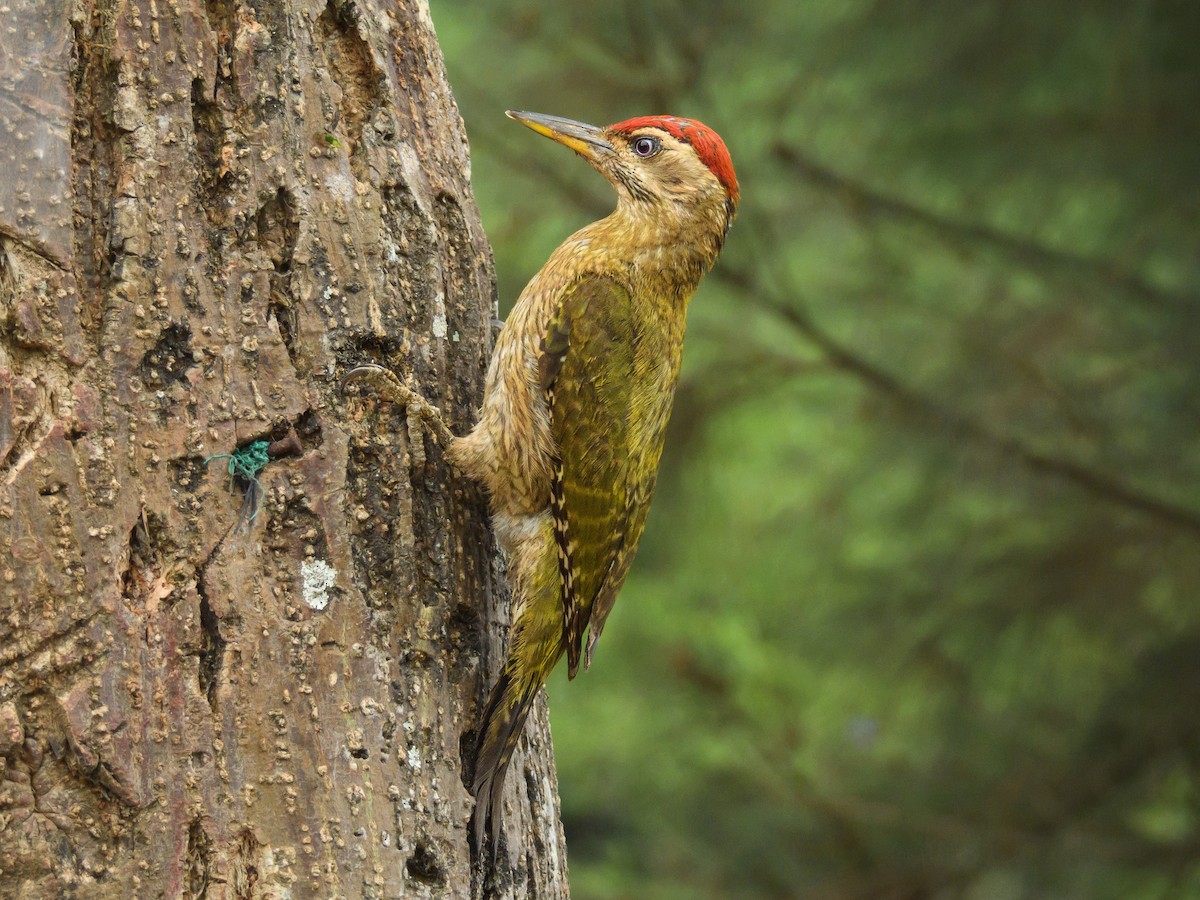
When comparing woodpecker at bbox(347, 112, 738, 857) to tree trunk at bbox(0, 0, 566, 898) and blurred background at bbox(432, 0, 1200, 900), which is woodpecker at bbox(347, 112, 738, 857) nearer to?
tree trunk at bbox(0, 0, 566, 898)

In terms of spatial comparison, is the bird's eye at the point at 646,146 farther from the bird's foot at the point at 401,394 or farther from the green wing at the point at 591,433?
the bird's foot at the point at 401,394

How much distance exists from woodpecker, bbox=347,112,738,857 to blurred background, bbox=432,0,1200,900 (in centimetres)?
199

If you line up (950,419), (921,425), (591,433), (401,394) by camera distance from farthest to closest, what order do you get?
(921,425) < (950,419) < (591,433) < (401,394)

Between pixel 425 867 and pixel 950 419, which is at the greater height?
pixel 950 419

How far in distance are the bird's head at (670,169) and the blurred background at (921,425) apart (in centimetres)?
189

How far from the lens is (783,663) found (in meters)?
7.19

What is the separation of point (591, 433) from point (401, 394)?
72 cm

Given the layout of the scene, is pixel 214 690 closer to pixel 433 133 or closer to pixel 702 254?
pixel 433 133

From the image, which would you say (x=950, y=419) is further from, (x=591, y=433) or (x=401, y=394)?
(x=401, y=394)

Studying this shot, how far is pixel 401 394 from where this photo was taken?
2.43 metres

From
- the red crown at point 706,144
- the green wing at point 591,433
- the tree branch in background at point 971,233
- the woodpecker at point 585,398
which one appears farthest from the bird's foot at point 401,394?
the tree branch in background at point 971,233

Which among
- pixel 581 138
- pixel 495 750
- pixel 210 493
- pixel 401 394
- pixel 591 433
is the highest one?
pixel 581 138

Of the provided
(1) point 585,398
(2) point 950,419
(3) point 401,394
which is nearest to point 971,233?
(2) point 950,419

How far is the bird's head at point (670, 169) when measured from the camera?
3.44m
